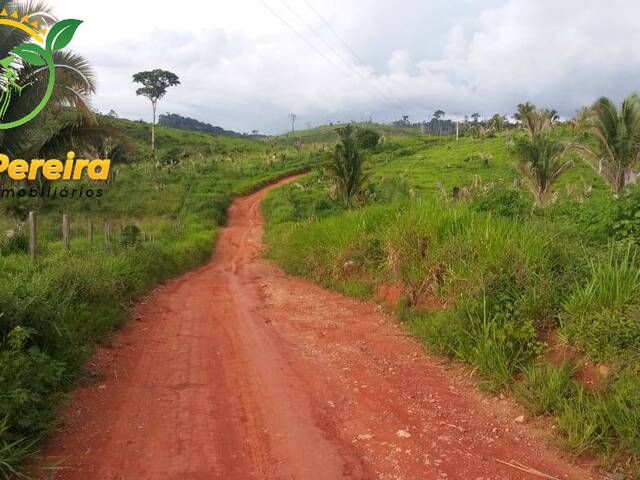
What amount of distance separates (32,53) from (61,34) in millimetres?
618

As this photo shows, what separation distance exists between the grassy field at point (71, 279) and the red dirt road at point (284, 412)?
28 centimetres

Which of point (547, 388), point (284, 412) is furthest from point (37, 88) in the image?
point (547, 388)

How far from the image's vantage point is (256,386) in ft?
16.2

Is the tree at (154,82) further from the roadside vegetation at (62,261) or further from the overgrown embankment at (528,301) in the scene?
the overgrown embankment at (528,301)

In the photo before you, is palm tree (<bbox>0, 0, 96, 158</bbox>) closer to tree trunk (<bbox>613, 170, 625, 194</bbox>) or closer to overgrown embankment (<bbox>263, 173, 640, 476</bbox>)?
overgrown embankment (<bbox>263, 173, 640, 476</bbox>)

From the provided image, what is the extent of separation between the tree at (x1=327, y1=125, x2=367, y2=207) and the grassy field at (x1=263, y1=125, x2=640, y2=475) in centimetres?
550

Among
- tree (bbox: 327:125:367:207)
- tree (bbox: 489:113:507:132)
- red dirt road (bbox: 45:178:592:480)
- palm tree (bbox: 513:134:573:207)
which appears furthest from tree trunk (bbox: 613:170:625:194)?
tree (bbox: 489:113:507:132)

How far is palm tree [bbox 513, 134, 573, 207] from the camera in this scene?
18.2 metres

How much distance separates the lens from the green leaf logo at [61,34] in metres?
9.21

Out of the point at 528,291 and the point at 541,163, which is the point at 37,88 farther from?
the point at 541,163

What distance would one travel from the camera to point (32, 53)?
9102 mm

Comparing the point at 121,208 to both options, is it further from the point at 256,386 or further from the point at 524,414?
the point at 524,414

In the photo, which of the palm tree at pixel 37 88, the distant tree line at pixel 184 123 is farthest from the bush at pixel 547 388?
the distant tree line at pixel 184 123

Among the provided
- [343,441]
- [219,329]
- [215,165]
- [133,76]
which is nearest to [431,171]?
[215,165]
